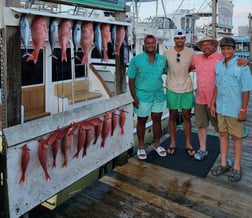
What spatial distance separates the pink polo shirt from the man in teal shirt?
15.4 inches

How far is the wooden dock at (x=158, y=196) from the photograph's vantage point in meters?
2.70

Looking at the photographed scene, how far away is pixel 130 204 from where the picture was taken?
9.27ft

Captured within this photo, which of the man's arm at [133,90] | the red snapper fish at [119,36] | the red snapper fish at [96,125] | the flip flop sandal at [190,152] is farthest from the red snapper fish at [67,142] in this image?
the flip flop sandal at [190,152]

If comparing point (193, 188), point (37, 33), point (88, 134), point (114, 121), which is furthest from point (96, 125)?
point (193, 188)

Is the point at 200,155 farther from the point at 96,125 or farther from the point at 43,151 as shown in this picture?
the point at 43,151

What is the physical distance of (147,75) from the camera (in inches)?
141

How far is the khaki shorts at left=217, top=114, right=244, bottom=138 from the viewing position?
318 cm

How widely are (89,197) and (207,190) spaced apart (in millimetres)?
1171

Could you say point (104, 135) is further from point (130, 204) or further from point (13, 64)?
point (13, 64)

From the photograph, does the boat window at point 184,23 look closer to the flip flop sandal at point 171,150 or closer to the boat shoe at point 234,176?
the flip flop sandal at point 171,150

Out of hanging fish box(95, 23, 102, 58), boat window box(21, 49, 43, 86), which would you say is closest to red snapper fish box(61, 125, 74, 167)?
hanging fish box(95, 23, 102, 58)

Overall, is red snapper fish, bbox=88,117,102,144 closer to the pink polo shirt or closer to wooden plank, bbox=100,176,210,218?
wooden plank, bbox=100,176,210,218

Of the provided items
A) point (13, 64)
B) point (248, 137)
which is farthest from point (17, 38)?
point (248, 137)

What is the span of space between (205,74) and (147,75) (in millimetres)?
668
